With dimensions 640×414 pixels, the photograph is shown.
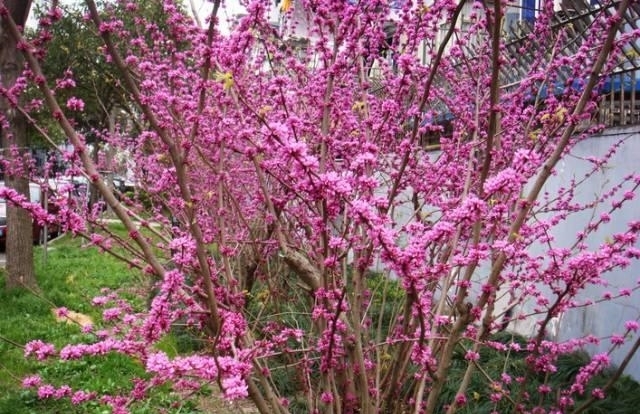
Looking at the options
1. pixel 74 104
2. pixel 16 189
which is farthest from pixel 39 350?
pixel 16 189

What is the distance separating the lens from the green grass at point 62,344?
522 cm

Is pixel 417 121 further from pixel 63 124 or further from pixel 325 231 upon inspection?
pixel 63 124

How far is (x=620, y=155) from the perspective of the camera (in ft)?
18.6

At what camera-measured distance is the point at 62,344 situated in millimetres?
6824

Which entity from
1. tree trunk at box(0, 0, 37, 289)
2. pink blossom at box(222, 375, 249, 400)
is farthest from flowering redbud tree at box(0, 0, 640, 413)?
tree trunk at box(0, 0, 37, 289)

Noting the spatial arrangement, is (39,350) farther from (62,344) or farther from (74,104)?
(62,344)

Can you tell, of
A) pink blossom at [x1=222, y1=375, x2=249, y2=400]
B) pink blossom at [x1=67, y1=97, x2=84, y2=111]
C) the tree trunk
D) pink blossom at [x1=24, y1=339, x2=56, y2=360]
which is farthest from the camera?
the tree trunk

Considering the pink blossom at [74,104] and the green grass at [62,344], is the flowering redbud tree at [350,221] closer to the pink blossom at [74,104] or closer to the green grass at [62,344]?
the pink blossom at [74,104]

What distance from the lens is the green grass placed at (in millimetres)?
5219

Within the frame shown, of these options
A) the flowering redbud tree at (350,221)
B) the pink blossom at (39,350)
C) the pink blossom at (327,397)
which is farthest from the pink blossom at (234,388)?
the pink blossom at (327,397)

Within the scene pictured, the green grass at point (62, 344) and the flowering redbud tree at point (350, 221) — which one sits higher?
the flowering redbud tree at point (350, 221)

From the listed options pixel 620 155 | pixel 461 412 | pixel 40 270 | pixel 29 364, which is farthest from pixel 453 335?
pixel 40 270

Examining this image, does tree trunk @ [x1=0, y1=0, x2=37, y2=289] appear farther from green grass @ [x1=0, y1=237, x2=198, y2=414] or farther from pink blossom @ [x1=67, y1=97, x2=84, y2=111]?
pink blossom @ [x1=67, y1=97, x2=84, y2=111]

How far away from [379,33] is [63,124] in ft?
8.69
